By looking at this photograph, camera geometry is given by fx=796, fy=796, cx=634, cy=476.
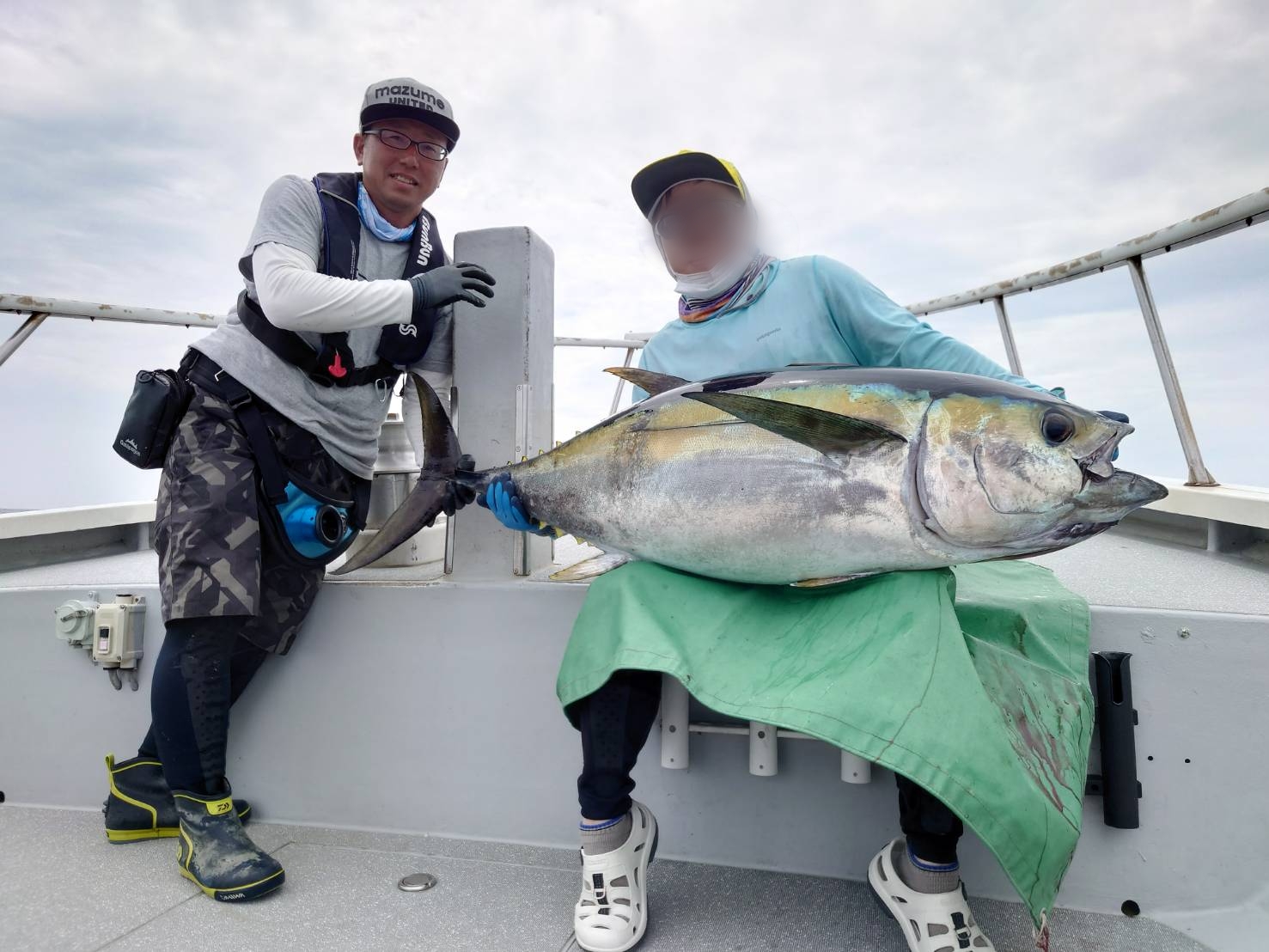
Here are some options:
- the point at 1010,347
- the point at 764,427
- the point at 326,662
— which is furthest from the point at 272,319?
the point at 1010,347

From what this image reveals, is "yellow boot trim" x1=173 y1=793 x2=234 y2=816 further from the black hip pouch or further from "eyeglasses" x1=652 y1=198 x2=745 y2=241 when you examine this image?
"eyeglasses" x1=652 y1=198 x2=745 y2=241

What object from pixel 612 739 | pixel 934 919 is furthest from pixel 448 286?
pixel 934 919

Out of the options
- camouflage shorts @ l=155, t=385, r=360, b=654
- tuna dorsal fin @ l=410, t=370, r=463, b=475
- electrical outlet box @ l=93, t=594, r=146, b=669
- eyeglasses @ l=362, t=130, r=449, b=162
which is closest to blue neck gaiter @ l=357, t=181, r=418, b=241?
eyeglasses @ l=362, t=130, r=449, b=162

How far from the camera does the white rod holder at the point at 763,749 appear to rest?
181cm

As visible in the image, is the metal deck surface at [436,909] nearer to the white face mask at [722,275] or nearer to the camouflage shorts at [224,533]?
the camouflage shorts at [224,533]

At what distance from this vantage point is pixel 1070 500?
1.41 meters

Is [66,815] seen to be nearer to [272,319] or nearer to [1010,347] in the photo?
[272,319]

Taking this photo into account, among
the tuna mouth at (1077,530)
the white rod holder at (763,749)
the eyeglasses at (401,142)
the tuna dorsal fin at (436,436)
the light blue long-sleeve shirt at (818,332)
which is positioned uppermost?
the eyeglasses at (401,142)

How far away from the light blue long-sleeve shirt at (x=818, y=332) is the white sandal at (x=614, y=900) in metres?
1.15

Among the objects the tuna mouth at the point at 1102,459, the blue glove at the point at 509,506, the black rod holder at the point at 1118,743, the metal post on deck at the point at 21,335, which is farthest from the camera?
the metal post on deck at the point at 21,335

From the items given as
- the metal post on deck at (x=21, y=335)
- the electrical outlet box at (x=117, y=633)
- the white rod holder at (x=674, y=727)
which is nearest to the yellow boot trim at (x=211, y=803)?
the electrical outlet box at (x=117, y=633)

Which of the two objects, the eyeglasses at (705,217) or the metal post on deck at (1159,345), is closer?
the eyeglasses at (705,217)

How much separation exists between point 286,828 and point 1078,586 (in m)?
2.27

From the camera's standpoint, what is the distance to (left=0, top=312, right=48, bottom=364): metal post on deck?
3275 millimetres
